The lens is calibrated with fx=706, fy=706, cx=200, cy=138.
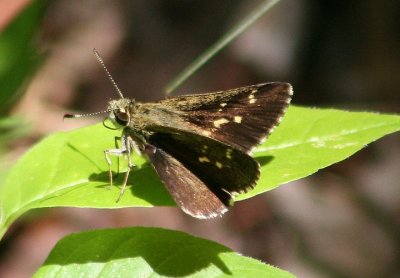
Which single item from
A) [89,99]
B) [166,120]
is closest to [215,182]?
[166,120]

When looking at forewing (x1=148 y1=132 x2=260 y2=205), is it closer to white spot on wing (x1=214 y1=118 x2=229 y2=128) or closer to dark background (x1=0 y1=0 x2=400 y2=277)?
white spot on wing (x1=214 y1=118 x2=229 y2=128)

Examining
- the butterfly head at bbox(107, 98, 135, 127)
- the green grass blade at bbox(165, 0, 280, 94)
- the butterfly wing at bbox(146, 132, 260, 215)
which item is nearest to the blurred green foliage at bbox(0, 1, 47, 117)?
the green grass blade at bbox(165, 0, 280, 94)

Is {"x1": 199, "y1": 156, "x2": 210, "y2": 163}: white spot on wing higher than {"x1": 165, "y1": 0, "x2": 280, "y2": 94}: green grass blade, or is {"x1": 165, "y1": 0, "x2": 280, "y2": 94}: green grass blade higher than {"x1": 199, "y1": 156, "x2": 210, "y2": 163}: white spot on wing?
{"x1": 165, "y1": 0, "x2": 280, "y2": 94}: green grass blade

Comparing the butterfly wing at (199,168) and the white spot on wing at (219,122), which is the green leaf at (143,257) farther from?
the white spot on wing at (219,122)

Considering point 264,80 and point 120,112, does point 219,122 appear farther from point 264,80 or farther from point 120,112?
point 264,80

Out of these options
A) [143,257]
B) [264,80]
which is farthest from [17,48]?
[264,80]
